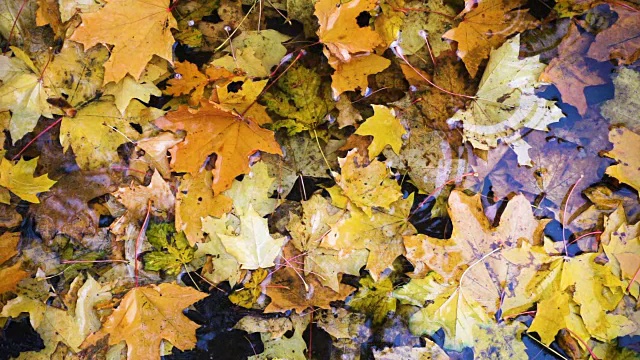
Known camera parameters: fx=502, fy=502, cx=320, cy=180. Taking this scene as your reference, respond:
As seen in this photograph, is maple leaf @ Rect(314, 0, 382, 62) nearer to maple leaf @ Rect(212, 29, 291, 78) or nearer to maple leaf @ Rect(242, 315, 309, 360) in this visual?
maple leaf @ Rect(212, 29, 291, 78)

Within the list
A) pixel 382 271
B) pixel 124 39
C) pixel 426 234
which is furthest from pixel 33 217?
pixel 426 234

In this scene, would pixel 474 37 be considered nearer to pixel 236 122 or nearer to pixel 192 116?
pixel 236 122

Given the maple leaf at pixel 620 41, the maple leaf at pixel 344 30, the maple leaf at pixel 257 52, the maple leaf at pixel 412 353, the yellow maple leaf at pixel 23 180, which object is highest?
the maple leaf at pixel 344 30

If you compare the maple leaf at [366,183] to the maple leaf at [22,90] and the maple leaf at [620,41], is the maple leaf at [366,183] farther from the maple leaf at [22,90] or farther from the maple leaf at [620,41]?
the maple leaf at [22,90]

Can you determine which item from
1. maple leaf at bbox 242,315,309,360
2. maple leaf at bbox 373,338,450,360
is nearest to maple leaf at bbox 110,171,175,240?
maple leaf at bbox 242,315,309,360

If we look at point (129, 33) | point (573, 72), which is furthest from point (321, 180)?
point (573, 72)

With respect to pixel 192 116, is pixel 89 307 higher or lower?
lower

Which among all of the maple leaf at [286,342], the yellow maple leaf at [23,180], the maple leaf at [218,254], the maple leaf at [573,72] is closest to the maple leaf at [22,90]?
the yellow maple leaf at [23,180]
